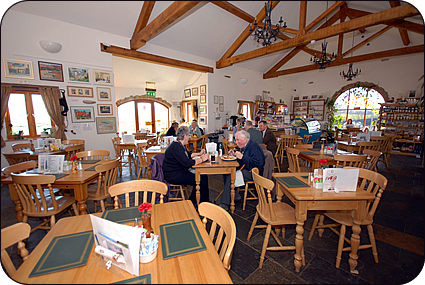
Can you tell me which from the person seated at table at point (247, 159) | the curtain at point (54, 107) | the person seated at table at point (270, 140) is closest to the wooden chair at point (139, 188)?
the person seated at table at point (247, 159)

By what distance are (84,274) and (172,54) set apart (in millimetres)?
7159

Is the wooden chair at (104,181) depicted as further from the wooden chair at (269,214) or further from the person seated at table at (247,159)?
the wooden chair at (269,214)

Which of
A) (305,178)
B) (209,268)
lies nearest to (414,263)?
(305,178)

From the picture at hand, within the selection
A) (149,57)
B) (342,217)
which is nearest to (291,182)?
(342,217)

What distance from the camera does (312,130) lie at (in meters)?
8.51

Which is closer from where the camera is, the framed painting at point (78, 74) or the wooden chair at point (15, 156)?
the wooden chair at point (15, 156)

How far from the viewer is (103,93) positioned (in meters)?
5.53

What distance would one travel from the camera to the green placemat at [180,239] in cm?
113

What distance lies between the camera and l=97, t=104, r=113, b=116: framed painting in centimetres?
554

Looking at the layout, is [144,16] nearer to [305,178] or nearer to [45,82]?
[45,82]

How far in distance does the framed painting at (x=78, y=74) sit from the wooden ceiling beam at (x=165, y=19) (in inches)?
65.6

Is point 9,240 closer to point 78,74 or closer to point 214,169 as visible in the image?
point 214,169

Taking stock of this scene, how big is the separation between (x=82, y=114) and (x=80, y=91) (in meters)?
0.67

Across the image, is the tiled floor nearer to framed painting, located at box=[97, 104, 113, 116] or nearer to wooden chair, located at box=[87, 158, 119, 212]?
wooden chair, located at box=[87, 158, 119, 212]
